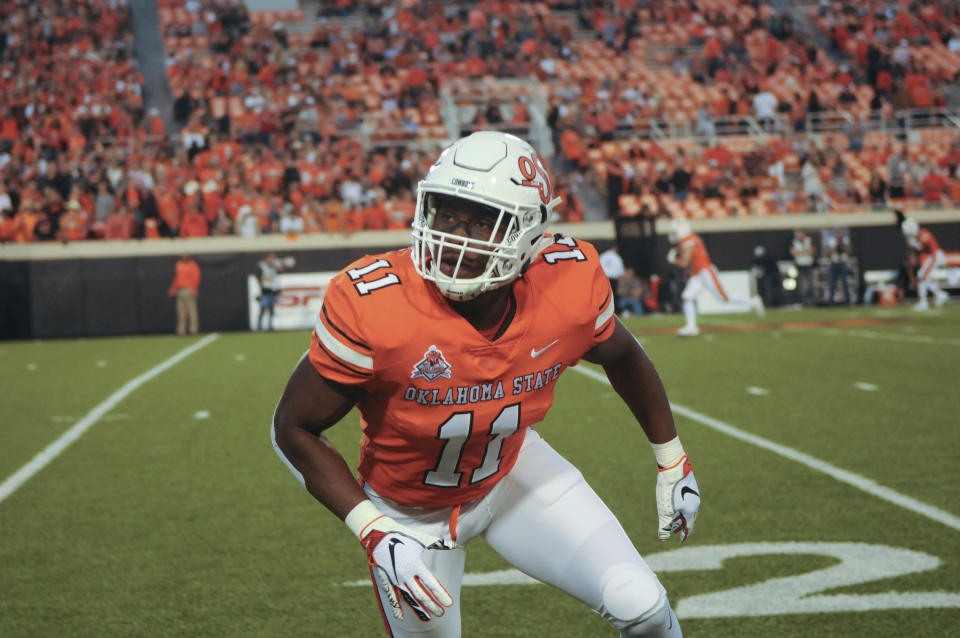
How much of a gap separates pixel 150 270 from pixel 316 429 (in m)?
16.6

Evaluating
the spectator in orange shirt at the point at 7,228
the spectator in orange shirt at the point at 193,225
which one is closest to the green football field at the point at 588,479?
the spectator in orange shirt at the point at 193,225

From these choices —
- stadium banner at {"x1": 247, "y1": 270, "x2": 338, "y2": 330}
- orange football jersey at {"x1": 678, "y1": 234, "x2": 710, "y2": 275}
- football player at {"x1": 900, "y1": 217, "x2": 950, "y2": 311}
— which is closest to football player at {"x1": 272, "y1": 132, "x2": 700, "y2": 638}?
orange football jersey at {"x1": 678, "y1": 234, "x2": 710, "y2": 275}

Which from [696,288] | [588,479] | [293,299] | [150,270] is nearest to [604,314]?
[588,479]

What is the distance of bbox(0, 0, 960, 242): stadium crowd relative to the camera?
19.0 meters

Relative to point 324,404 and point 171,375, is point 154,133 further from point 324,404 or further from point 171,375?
point 324,404

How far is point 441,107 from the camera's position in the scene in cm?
2214

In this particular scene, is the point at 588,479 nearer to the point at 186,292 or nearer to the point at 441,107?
the point at 186,292

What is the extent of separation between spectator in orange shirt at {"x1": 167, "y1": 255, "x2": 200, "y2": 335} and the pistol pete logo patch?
51.7 ft

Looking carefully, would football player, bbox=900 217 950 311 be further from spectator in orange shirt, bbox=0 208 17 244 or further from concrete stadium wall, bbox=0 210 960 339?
spectator in orange shirt, bbox=0 208 17 244

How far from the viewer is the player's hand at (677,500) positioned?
277cm

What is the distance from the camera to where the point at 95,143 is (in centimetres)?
1972

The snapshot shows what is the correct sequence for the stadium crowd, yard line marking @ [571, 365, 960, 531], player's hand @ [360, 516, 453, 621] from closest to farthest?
player's hand @ [360, 516, 453, 621]
yard line marking @ [571, 365, 960, 531]
the stadium crowd

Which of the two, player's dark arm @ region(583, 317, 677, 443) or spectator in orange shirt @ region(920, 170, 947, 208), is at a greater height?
player's dark arm @ region(583, 317, 677, 443)

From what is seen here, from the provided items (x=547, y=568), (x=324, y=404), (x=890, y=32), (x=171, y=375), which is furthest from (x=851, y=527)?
(x=890, y=32)
